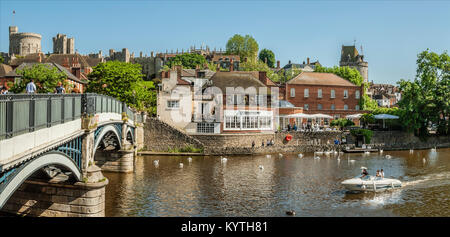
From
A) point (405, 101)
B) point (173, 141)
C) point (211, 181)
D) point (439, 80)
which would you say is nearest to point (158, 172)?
point (211, 181)

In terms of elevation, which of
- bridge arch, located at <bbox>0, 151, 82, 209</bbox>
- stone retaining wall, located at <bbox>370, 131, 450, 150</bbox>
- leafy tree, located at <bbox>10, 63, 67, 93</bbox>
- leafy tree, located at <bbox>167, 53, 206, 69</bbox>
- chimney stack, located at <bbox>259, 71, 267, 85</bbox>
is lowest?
stone retaining wall, located at <bbox>370, 131, 450, 150</bbox>

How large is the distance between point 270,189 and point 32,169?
71.0 feet

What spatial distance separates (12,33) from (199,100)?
131592 millimetres

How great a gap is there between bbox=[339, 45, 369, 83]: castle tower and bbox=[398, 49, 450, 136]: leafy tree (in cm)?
7574

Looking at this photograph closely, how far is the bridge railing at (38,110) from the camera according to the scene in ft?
42.7

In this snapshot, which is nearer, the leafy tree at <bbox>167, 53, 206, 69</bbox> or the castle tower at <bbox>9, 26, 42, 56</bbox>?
the leafy tree at <bbox>167, 53, 206, 69</bbox>

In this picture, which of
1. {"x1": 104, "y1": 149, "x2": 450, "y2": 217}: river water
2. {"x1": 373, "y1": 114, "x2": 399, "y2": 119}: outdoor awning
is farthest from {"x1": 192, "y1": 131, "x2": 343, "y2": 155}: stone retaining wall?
{"x1": 373, "y1": 114, "x2": 399, "y2": 119}: outdoor awning

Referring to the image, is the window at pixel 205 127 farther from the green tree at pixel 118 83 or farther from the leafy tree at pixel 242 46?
the leafy tree at pixel 242 46

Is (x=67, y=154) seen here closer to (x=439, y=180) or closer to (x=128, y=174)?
(x=128, y=174)

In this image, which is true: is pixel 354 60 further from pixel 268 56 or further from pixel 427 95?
pixel 427 95

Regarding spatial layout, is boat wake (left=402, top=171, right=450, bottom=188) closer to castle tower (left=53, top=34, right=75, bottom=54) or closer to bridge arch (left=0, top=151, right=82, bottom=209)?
bridge arch (left=0, top=151, right=82, bottom=209)

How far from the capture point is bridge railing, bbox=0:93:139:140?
1302 cm

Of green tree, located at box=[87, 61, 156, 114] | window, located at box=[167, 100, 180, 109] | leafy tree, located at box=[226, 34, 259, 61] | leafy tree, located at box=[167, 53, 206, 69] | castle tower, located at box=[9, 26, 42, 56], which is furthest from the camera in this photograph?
castle tower, located at box=[9, 26, 42, 56]

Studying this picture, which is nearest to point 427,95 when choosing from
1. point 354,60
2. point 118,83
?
point 118,83
